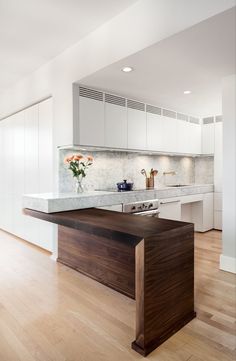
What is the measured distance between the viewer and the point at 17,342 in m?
1.90

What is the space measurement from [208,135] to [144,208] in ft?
9.04

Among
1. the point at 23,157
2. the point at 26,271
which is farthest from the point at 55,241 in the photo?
the point at 23,157

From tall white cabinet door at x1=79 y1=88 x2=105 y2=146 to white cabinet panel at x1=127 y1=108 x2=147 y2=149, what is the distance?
22.9 inches

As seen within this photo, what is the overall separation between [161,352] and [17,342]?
103cm

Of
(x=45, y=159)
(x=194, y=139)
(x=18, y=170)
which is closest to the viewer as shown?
(x=45, y=159)

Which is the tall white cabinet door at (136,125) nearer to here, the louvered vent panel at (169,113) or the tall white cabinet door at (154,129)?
the tall white cabinet door at (154,129)

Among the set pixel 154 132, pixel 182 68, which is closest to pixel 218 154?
pixel 154 132

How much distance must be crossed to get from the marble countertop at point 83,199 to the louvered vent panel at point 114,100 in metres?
1.36

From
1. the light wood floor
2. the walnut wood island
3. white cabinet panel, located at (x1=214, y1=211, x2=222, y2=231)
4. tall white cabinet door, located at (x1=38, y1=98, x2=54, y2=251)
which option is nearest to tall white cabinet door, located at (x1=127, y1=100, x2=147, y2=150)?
tall white cabinet door, located at (x1=38, y1=98, x2=54, y2=251)

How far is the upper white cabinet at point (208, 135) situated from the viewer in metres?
5.51

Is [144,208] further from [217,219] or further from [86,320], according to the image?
[217,219]

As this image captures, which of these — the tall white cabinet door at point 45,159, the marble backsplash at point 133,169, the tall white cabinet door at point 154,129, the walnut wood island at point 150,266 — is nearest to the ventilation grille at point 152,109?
the tall white cabinet door at point 154,129

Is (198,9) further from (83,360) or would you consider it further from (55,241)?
(55,241)

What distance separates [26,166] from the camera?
4.55m
